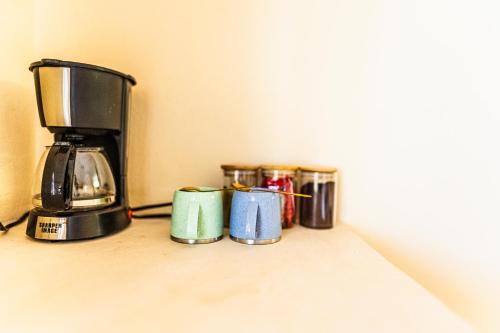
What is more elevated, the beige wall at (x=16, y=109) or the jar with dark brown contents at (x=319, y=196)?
the beige wall at (x=16, y=109)

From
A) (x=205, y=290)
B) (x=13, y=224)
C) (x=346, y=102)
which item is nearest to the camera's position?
(x=205, y=290)

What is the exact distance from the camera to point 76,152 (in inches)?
25.0

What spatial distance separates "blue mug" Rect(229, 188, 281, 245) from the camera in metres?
0.64

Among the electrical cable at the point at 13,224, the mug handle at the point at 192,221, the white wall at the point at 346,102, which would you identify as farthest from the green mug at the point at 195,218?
the electrical cable at the point at 13,224

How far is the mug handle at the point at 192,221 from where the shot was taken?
63 cm

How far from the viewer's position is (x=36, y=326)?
0.34 meters

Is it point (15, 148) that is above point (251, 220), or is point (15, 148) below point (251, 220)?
above

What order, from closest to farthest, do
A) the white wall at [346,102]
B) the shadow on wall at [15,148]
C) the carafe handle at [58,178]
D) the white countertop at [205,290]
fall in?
the white countertop at [205,290], the carafe handle at [58,178], the shadow on wall at [15,148], the white wall at [346,102]

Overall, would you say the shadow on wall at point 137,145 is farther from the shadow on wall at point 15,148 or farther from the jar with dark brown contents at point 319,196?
the jar with dark brown contents at point 319,196

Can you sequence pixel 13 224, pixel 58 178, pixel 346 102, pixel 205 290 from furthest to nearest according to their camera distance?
pixel 346 102, pixel 13 224, pixel 58 178, pixel 205 290

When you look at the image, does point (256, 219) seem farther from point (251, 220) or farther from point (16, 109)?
point (16, 109)

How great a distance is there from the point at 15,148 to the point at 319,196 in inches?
30.9

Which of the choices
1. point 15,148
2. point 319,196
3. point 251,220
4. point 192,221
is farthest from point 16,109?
point 319,196

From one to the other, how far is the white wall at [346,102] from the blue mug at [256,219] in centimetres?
24
